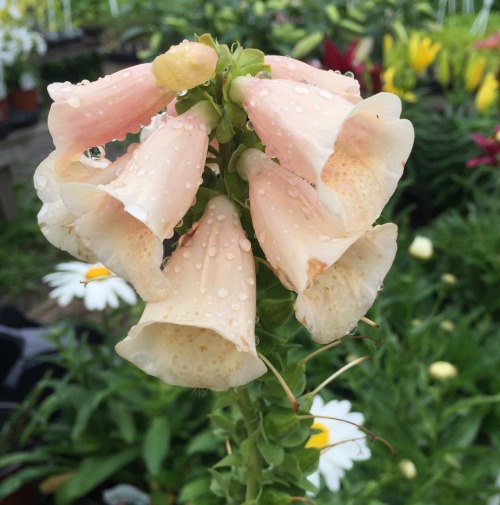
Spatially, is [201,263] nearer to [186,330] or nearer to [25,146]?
[186,330]

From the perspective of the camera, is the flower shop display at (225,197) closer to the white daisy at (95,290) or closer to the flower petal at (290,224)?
the flower petal at (290,224)

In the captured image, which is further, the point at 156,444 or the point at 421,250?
the point at 421,250

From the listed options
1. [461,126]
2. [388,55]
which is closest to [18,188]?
[388,55]

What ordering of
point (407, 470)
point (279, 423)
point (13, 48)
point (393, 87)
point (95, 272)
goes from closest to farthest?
1. point (279, 423)
2. point (407, 470)
3. point (95, 272)
4. point (393, 87)
5. point (13, 48)

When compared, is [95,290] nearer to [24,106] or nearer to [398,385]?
[398,385]

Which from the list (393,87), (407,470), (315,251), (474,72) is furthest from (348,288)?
(474,72)

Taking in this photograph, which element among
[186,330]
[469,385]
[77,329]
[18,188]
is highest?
[186,330]
